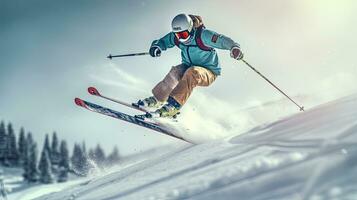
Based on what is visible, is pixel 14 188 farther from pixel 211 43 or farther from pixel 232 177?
pixel 232 177

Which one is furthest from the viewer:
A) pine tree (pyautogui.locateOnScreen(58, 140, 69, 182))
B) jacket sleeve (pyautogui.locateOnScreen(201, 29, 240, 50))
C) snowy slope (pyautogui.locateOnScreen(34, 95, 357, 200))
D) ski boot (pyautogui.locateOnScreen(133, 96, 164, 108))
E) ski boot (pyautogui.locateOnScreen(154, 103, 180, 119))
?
pine tree (pyautogui.locateOnScreen(58, 140, 69, 182))

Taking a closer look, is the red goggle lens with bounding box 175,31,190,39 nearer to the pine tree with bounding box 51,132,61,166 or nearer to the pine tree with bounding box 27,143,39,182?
the pine tree with bounding box 27,143,39,182

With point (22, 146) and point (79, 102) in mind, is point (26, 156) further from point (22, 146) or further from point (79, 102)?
point (79, 102)

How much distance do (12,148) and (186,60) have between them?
157 ft

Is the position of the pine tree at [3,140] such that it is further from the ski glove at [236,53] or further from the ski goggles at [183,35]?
the ski glove at [236,53]

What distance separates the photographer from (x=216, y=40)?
7789 mm

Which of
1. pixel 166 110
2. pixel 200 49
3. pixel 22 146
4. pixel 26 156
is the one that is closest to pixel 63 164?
pixel 26 156

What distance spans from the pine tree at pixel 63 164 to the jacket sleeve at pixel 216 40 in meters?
42.6

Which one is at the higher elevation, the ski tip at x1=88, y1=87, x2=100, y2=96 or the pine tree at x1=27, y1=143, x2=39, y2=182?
the pine tree at x1=27, y1=143, x2=39, y2=182

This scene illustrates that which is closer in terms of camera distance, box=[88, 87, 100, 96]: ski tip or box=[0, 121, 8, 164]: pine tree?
box=[88, 87, 100, 96]: ski tip

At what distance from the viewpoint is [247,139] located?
4477mm

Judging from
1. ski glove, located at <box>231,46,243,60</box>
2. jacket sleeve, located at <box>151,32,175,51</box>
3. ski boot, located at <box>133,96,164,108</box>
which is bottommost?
ski boot, located at <box>133,96,164,108</box>

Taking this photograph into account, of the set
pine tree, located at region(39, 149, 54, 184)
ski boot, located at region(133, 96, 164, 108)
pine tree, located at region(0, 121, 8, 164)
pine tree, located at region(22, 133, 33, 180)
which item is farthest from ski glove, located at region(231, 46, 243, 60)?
pine tree, located at region(0, 121, 8, 164)

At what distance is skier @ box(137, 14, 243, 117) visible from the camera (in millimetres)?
7547
